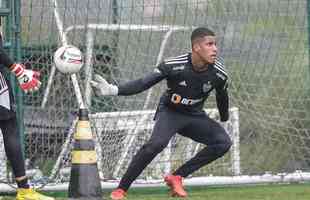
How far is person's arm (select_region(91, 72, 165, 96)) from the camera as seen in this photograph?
818 centimetres

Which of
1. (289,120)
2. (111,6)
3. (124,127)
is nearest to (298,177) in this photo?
(289,120)

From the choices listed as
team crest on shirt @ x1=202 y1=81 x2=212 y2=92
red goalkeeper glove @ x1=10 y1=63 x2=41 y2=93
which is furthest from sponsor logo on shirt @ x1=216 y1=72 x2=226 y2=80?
red goalkeeper glove @ x1=10 y1=63 x2=41 y2=93

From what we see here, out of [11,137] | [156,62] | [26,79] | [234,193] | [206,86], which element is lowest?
[234,193]

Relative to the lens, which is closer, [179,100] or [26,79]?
[26,79]

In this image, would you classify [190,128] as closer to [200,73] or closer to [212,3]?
[200,73]

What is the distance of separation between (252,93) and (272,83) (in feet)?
0.97

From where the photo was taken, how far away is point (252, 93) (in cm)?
1084

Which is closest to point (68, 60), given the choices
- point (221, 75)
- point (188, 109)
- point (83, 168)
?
point (83, 168)

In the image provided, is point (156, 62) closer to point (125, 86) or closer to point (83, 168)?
point (125, 86)

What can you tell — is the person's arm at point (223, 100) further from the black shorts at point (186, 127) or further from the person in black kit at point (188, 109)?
the black shorts at point (186, 127)

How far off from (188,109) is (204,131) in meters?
0.25

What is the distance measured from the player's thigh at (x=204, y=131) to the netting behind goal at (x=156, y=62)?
132 centimetres

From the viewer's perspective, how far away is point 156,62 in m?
10.4

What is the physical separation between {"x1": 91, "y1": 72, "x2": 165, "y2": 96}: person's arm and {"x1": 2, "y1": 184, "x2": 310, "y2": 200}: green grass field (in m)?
1.04
